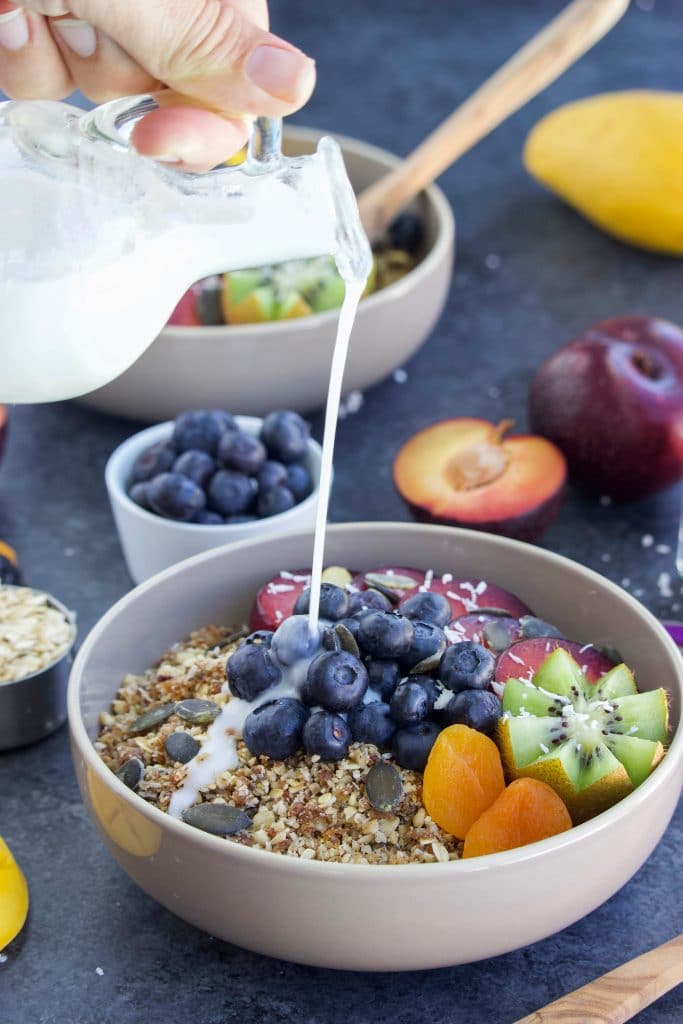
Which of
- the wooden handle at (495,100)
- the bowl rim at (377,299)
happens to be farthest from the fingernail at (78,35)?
the wooden handle at (495,100)

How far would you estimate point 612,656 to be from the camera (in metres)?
0.95

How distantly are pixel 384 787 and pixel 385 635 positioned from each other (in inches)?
4.0

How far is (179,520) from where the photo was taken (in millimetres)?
1139

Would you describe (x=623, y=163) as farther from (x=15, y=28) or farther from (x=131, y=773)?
(x=131, y=773)

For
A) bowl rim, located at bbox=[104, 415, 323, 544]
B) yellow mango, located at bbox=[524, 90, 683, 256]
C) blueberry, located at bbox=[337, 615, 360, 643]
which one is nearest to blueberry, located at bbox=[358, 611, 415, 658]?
blueberry, located at bbox=[337, 615, 360, 643]

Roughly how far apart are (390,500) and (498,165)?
0.86 meters

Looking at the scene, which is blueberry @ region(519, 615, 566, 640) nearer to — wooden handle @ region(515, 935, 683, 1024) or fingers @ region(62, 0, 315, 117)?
wooden handle @ region(515, 935, 683, 1024)

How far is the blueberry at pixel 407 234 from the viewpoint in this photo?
5.15ft

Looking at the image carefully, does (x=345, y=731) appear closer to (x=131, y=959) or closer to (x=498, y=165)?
(x=131, y=959)

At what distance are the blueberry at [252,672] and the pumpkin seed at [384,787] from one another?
92 millimetres

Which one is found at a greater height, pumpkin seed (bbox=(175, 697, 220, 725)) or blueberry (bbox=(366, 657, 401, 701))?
blueberry (bbox=(366, 657, 401, 701))

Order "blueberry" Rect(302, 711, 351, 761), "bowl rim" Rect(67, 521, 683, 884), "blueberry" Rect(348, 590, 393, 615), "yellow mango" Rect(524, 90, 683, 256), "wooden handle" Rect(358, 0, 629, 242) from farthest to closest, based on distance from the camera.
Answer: "yellow mango" Rect(524, 90, 683, 256), "wooden handle" Rect(358, 0, 629, 242), "blueberry" Rect(348, 590, 393, 615), "blueberry" Rect(302, 711, 351, 761), "bowl rim" Rect(67, 521, 683, 884)

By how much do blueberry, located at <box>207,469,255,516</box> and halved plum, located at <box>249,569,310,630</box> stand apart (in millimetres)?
134

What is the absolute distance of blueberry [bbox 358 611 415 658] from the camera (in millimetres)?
864
